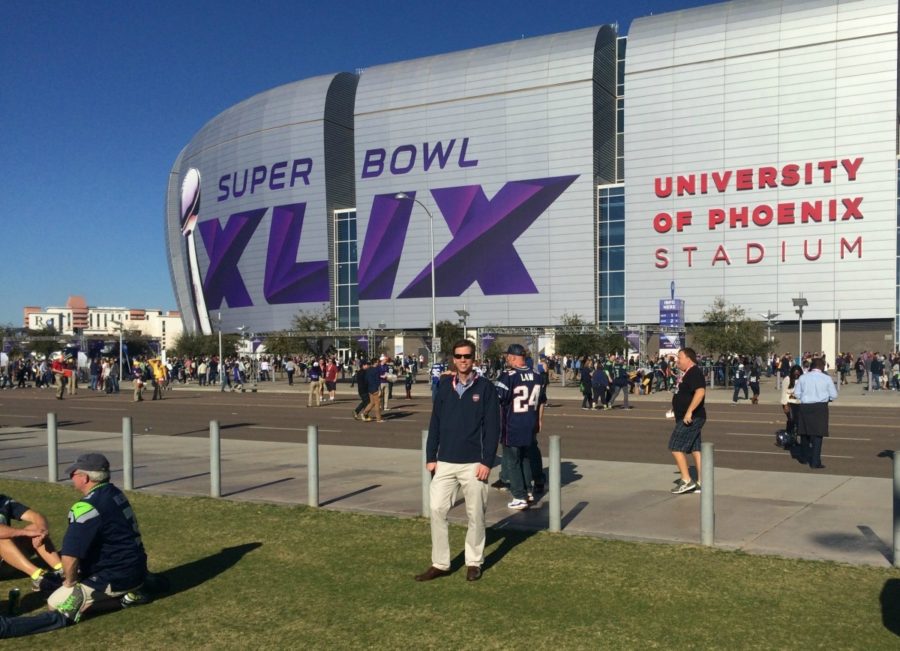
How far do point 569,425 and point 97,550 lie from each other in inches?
643

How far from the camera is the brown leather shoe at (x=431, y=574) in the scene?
6.81 metres

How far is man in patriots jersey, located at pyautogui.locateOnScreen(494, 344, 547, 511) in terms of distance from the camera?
32.3 ft

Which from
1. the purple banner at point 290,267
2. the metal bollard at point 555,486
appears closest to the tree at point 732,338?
the metal bollard at point 555,486

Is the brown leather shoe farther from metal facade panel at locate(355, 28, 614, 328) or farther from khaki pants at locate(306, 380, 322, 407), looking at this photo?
metal facade panel at locate(355, 28, 614, 328)

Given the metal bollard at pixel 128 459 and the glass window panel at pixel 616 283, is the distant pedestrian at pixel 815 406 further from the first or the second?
the glass window panel at pixel 616 283

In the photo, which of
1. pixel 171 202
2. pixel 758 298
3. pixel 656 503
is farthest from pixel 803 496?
pixel 171 202

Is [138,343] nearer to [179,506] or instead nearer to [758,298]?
[758,298]

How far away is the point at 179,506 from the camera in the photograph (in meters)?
10.1

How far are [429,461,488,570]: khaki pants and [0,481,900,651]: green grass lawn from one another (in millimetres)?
204

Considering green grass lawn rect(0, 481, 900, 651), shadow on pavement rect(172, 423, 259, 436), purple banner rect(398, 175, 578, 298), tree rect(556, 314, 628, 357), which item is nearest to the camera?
green grass lawn rect(0, 481, 900, 651)

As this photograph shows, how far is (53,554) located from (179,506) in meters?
3.35

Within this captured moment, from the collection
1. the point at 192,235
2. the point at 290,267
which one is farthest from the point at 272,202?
the point at 192,235

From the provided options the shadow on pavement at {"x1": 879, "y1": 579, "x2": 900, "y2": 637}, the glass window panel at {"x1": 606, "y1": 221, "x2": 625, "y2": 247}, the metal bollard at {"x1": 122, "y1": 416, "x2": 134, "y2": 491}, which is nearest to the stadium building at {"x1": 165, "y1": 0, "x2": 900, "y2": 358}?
the glass window panel at {"x1": 606, "y1": 221, "x2": 625, "y2": 247}

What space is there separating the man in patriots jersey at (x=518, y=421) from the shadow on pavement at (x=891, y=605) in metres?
4.07
